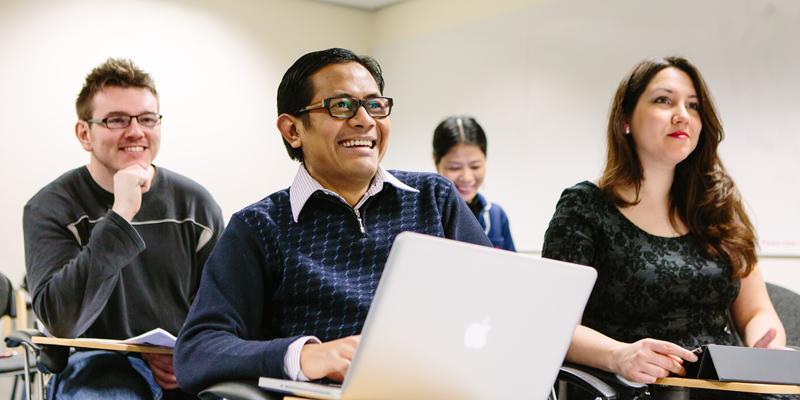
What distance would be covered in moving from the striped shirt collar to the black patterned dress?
596mm

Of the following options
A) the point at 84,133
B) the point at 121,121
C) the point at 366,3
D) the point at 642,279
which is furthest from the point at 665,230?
the point at 366,3

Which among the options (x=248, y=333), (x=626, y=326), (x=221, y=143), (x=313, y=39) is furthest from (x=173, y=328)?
(x=313, y=39)

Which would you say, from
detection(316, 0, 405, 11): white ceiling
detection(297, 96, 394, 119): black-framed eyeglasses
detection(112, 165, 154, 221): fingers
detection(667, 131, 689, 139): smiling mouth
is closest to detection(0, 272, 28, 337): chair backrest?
detection(112, 165, 154, 221): fingers

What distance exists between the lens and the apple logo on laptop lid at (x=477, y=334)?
1.22 m

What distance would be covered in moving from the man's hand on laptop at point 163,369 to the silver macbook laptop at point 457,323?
38.4 inches

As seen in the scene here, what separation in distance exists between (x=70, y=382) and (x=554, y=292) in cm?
146

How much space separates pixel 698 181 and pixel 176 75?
4.41 m

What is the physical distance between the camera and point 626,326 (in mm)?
2186

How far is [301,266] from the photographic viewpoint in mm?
1700

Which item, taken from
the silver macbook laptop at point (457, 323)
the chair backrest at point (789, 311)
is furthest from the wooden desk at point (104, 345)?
the chair backrest at point (789, 311)

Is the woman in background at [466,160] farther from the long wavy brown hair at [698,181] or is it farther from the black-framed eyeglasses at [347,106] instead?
the black-framed eyeglasses at [347,106]

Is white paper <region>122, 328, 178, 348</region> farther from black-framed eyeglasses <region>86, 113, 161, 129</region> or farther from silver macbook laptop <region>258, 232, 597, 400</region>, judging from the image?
black-framed eyeglasses <region>86, 113, 161, 129</region>

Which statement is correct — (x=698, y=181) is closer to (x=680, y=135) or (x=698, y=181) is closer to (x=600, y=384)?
(x=680, y=135)

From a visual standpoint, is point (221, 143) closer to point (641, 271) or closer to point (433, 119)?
point (433, 119)
